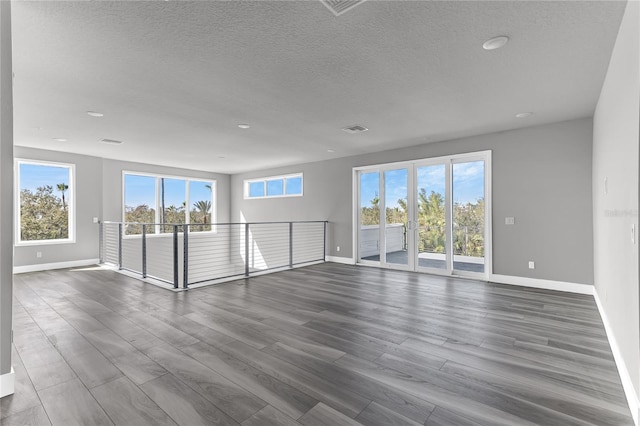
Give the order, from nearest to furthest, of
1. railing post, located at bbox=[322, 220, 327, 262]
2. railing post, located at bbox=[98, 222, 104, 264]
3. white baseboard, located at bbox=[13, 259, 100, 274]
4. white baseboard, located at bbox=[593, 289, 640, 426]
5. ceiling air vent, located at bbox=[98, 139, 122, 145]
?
white baseboard, located at bbox=[593, 289, 640, 426] → ceiling air vent, located at bbox=[98, 139, 122, 145] → white baseboard, located at bbox=[13, 259, 100, 274] → railing post, located at bbox=[98, 222, 104, 264] → railing post, located at bbox=[322, 220, 327, 262]

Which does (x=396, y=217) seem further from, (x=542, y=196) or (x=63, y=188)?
(x=63, y=188)

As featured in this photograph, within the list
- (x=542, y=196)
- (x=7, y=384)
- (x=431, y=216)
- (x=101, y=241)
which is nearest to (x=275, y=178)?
(x=101, y=241)

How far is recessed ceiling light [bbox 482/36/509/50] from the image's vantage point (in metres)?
2.32

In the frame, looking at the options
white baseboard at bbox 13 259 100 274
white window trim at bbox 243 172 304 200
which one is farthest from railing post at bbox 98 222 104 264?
white window trim at bbox 243 172 304 200

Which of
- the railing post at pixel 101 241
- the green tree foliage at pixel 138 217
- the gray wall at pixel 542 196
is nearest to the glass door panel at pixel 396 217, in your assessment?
the gray wall at pixel 542 196

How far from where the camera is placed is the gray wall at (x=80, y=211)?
6.05 m

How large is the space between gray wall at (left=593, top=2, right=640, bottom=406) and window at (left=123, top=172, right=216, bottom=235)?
7045 millimetres

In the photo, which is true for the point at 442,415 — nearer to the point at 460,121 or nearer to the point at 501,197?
the point at 460,121

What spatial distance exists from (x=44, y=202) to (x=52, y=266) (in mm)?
1337

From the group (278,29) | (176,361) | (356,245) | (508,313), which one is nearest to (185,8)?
(278,29)

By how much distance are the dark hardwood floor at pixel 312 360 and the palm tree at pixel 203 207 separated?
4940 mm

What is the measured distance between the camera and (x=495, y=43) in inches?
93.7

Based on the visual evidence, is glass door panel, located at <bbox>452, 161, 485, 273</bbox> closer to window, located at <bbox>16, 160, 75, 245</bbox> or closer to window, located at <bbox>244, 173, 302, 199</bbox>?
window, located at <bbox>244, 173, 302, 199</bbox>

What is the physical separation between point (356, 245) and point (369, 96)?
13.1 feet
